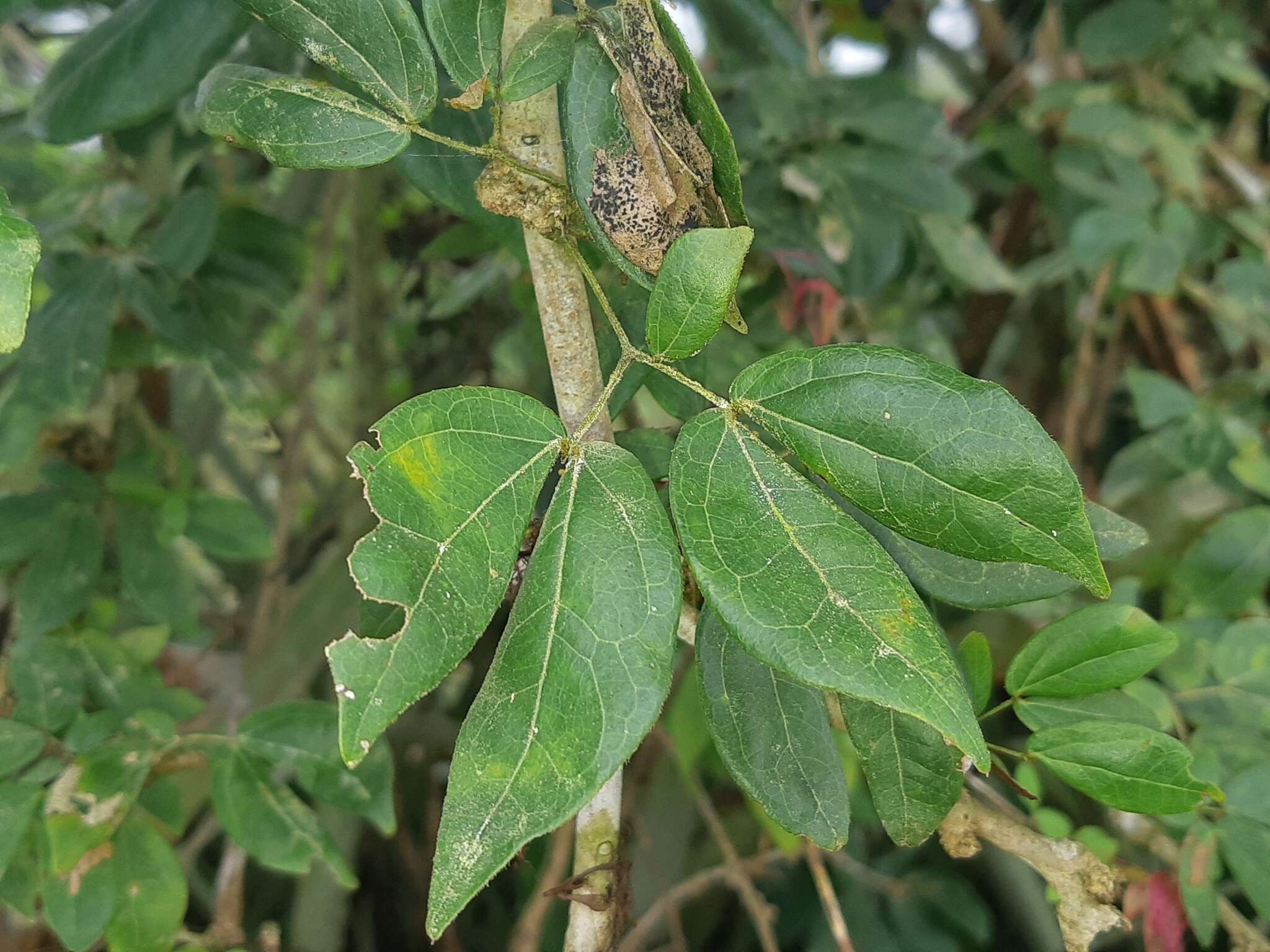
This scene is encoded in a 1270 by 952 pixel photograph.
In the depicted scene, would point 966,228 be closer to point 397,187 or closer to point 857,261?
point 857,261

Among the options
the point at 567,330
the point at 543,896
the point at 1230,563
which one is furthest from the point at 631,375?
the point at 1230,563

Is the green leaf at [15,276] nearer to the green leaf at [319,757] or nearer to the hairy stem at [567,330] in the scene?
the hairy stem at [567,330]

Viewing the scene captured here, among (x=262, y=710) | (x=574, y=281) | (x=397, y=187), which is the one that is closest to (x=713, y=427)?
(x=574, y=281)

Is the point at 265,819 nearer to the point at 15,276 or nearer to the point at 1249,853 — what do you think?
the point at 15,276

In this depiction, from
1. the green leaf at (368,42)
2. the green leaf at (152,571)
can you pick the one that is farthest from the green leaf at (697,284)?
the green leaf at (152,571)

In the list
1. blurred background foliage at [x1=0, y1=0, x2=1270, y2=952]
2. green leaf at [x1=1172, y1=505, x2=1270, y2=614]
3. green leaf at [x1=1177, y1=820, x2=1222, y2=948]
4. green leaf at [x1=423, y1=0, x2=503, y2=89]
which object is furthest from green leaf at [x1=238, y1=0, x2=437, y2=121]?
green leaf at [x1=1172, y1=505, x2=1270, y2=614]

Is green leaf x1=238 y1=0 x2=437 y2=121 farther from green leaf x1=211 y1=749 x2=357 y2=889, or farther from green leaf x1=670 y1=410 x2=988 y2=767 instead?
green leaf x1=211 y1=749 x2=357 y2=889
